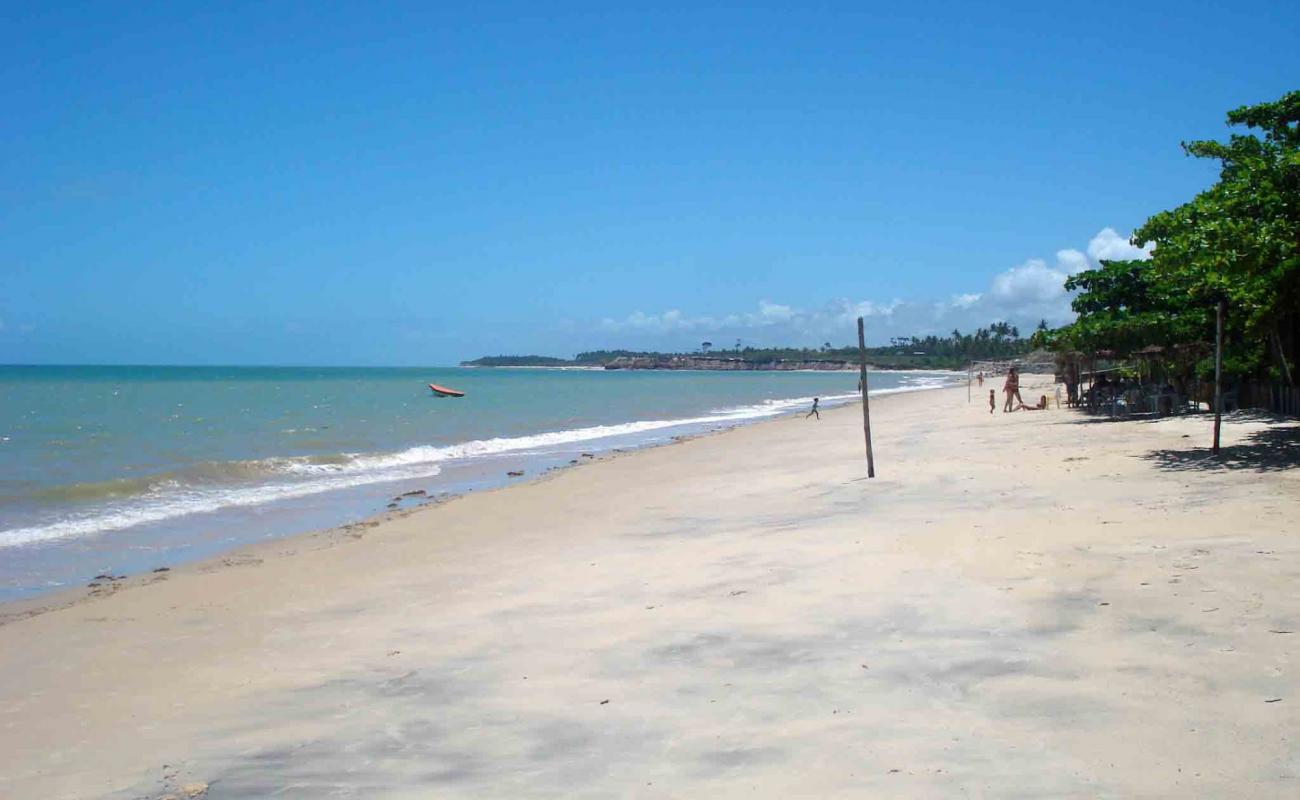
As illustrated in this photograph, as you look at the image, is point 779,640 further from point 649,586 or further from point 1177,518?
point 1177,518

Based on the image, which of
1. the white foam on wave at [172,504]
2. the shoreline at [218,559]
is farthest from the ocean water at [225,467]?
the shoreline at [218,559]

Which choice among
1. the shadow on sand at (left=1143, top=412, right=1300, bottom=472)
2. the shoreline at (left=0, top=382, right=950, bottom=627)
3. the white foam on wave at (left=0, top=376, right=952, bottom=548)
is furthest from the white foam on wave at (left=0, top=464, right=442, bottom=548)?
the shadow on sand at (left=1143, top=412, right=1300, bottom=472)

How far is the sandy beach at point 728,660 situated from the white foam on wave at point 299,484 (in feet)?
14.8

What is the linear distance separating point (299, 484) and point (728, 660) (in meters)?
15.0

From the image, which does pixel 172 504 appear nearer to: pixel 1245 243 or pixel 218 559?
pixel 218 559

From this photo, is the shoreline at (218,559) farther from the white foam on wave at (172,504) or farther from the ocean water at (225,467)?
the white foam on wave at (172,504)

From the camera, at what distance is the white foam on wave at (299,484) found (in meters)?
13.8

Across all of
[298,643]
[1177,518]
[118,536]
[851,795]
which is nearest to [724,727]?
[851,795]

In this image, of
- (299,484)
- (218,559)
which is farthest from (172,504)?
(218,559)

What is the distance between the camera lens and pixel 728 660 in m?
5.60

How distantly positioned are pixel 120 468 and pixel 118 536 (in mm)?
9061

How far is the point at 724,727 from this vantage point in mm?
4594

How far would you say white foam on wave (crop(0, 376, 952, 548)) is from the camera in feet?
45.1

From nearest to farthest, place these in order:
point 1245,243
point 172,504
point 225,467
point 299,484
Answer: point 1245,243 → point 172,504 → point 299,484 → point 225,467
